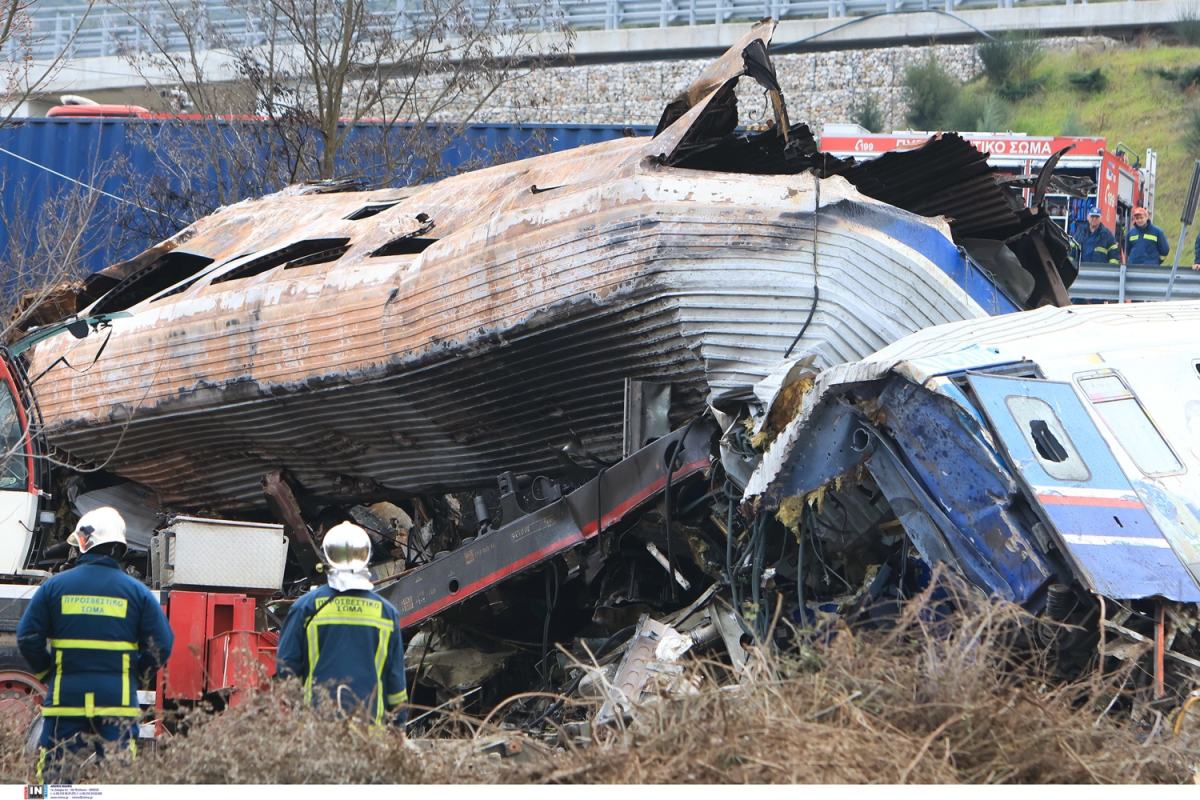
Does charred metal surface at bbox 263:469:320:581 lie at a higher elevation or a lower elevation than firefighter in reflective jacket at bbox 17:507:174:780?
lower

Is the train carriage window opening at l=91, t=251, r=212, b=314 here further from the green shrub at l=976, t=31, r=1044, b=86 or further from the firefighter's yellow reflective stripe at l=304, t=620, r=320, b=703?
the green shrub at l=976, t=31, r=1044, b=86

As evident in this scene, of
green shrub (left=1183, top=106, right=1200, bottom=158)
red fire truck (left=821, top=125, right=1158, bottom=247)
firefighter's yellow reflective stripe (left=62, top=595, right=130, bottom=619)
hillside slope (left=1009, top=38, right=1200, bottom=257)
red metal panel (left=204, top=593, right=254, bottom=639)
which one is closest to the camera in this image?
firefighter's yellow reflective stripe (left=62, top=595, right=130, bottom=619)

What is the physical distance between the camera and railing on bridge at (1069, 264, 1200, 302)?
46.3ft

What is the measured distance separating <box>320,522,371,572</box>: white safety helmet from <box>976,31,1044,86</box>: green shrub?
31898 millimetres

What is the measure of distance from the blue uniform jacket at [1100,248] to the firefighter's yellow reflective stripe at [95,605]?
43.4 feet

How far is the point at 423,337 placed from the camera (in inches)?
305

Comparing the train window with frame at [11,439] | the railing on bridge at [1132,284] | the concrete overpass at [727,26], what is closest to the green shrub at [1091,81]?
the concrete overpass at [727,26]

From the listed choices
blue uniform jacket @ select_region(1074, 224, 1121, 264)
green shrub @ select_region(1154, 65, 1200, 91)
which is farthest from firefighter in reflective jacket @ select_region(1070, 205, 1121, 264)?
green shrub @ select_region(1154, 65, 1200, 91)

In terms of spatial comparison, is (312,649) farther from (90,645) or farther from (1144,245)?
(1144,245)

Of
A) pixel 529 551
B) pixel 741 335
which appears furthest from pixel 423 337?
pixel 741 335

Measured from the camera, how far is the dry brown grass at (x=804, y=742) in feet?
12.5

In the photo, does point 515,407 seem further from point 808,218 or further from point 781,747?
point 781,747

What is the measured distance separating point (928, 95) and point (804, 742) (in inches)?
1170

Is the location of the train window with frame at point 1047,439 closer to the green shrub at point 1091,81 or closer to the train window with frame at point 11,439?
the train window with frame at point 11,439
